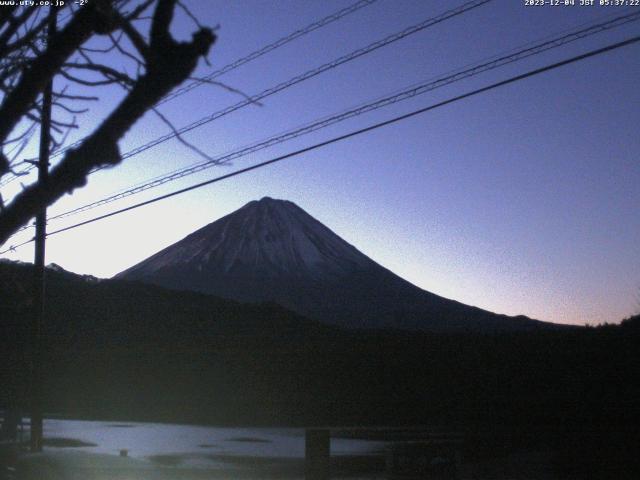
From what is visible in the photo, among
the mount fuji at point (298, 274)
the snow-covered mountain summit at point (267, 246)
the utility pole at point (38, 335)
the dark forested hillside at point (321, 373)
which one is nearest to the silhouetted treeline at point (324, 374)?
the dark forested hillside at point (321, 373)

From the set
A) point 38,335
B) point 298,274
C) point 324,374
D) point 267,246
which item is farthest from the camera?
point 267,246

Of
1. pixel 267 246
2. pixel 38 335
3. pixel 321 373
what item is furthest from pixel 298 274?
pixel 38 335

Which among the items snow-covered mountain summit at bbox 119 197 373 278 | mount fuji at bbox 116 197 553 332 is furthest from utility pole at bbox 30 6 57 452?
snow-covered mountain summit at bbox 119 197 373 278

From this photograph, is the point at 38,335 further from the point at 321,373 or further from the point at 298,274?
the point at 298,274

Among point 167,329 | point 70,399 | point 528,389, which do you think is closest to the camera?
point 528,389

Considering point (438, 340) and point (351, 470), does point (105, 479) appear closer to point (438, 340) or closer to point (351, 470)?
point (351, 470)

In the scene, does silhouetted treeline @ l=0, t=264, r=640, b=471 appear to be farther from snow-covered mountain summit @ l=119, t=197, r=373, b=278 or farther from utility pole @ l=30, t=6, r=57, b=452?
snow-covered mountain summit @ l=119, t=197, r=373, b=278

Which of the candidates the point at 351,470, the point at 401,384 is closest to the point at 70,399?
the point at 401,384

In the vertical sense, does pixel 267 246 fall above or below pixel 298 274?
above
